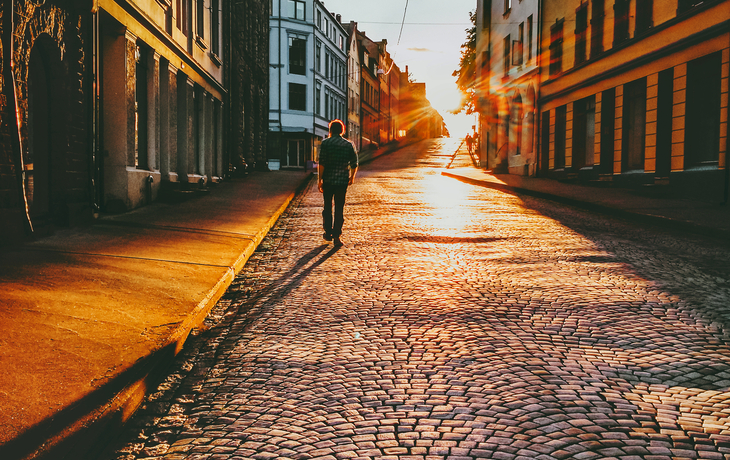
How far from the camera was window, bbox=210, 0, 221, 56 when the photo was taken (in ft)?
68.6

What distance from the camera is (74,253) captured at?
7.38m

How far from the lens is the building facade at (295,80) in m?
50.5

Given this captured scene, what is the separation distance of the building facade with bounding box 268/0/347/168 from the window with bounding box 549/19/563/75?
2548cm

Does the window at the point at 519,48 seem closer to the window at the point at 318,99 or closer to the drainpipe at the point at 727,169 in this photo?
the drainpipe at the point at 727,169

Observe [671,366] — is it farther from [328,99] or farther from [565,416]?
[328,99]

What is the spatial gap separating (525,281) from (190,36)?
46.0 feet

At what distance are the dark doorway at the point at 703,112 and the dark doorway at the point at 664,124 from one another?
1078 mm

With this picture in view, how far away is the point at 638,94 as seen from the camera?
62.6 ft

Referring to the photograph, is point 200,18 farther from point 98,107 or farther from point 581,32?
point 581,32

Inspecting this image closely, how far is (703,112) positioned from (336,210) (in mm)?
10639

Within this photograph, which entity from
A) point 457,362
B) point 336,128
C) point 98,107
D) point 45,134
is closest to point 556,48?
point 336,128

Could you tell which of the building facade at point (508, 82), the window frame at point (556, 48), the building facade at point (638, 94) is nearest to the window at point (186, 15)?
the building facade at point (638, 94)

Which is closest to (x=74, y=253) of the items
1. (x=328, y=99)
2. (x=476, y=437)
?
(x=476, y=437)

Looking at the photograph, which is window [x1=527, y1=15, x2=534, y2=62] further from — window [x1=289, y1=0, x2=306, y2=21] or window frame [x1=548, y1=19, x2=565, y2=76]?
window [x1=289, y1=0, x2=306, y2=21]
